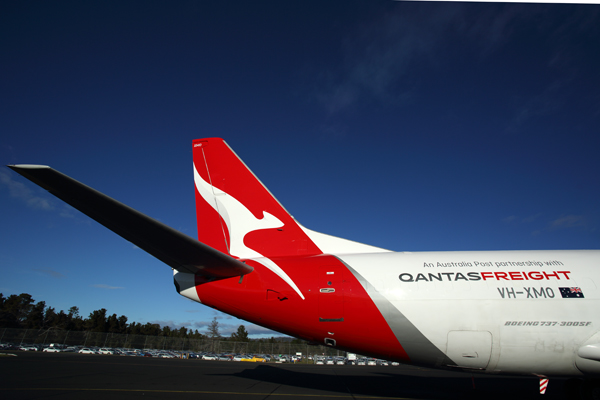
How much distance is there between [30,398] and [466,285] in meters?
9.72

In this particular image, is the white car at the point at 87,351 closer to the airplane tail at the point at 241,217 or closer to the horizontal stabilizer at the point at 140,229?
the airplane tail at the point at 241,217

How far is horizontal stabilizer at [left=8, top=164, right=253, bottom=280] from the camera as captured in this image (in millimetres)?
4133

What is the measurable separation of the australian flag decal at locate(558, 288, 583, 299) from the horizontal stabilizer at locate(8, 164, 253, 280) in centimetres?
709

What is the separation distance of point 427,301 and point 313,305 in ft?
8.22

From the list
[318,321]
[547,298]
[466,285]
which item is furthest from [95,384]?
[547,298]

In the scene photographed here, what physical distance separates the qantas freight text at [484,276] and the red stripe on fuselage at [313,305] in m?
1.24

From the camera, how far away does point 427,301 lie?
6598 millimetres

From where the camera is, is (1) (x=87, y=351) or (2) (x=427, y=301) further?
(1) (x=87, y=351)

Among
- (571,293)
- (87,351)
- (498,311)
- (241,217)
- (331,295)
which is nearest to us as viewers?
(498,311)

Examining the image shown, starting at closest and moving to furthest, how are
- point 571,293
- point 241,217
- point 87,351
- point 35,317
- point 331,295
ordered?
point 571,293
point 331,295
point 241,217
point 87,351
point 35,317

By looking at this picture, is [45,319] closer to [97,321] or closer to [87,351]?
[97,321]

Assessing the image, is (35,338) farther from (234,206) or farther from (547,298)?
(547,298)

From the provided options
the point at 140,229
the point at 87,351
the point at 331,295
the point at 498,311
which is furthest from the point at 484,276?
the point at 87,351

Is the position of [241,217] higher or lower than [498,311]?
higher
